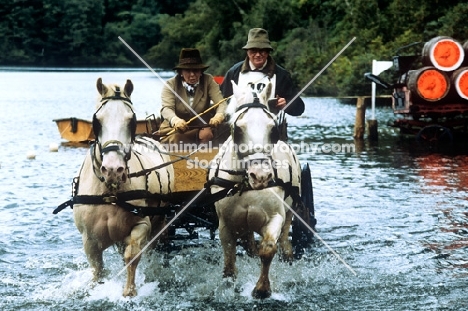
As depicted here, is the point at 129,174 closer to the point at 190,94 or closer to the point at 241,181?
the point at 241,181

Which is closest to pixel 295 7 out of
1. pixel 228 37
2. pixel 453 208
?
pixel 228 37

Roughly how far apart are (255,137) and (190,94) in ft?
9.41

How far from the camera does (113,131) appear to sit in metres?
7.55

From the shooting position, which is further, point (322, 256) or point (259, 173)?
point (322, 256)

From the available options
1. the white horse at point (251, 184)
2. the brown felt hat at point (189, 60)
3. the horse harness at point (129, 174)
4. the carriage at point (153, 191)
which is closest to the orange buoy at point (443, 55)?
the brown felt hat at point (189, 60)

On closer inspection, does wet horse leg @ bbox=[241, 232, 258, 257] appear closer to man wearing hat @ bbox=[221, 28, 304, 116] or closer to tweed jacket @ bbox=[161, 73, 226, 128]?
man wearing hat @ bbox=[221, 28, 304, 116]

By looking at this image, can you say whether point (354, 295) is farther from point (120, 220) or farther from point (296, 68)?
point (296, 68)

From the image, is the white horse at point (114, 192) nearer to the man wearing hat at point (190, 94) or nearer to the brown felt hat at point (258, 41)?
the man wearing hat at point (190, 94)

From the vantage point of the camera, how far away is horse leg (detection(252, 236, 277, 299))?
818 cm

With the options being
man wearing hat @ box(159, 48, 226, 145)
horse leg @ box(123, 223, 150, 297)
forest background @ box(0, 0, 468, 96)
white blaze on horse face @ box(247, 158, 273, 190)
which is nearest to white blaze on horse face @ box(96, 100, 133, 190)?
horse leg @ box(123, 223, 150, 297)

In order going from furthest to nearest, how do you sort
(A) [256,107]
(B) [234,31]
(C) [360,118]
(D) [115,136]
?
(B) [234,31] < (C) [360,118] < (A) [256,107] < (D) [115,136]

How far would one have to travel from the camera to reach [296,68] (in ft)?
187

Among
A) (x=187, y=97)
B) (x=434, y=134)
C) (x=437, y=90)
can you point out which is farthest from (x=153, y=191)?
(x=434, y=134)

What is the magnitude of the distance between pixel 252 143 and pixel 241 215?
93 cm
